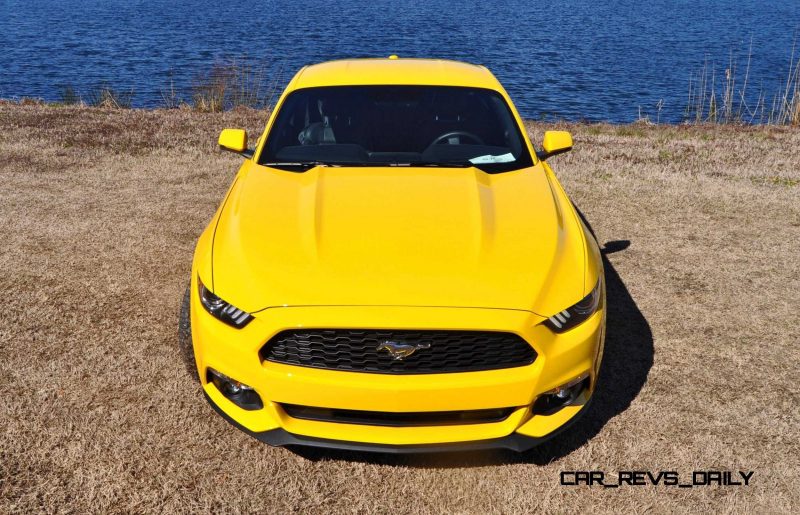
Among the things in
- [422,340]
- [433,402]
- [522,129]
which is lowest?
[433,402]

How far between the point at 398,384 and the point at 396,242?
71 cm

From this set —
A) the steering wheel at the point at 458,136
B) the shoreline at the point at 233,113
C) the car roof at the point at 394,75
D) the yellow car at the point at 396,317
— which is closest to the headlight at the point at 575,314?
the yellow car at the point at 396,317

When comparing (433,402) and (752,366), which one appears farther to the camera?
(752,366)

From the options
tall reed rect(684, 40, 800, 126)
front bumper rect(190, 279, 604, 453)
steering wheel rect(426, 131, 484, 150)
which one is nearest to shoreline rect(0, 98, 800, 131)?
tall reed rect(684, 40, 800, 126)

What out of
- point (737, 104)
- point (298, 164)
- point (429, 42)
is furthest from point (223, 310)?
point (429, 42)

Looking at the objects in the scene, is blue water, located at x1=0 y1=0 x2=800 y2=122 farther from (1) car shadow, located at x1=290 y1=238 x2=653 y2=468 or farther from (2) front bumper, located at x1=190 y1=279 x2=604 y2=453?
(2) front bumper, located at x1=190 y1=279 x2=604 y2=453

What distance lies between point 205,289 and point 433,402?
1148 mm

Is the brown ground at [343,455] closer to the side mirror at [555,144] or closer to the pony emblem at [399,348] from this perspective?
the pony emblem at [399,348]

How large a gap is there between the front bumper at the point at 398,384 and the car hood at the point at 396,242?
75 mm

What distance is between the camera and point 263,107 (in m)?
13.0

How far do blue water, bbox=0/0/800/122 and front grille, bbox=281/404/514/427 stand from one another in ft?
41.6

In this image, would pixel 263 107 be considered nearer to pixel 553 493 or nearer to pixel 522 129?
pixel 522 129

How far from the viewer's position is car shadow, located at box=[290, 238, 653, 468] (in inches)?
129

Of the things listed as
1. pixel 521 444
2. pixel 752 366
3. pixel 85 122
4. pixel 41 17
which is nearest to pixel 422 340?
pixel 521 444
